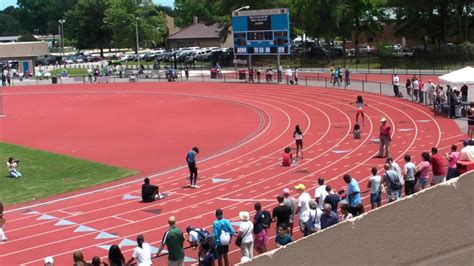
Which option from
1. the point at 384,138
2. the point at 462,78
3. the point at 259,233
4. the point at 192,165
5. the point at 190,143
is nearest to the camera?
the point at 259,233

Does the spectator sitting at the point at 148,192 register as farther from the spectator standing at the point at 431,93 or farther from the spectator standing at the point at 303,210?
the spectator standing at the point at 431,93

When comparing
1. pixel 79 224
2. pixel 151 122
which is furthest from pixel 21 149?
pixel 79 224

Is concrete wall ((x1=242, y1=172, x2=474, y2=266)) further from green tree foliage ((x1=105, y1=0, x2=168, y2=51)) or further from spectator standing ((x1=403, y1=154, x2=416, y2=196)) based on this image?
green tree foliage ((x1=105, y1=0, x2=168, y2=51))

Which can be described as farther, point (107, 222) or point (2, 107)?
point (2, 107)

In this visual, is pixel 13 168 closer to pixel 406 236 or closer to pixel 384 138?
pixel 384 138

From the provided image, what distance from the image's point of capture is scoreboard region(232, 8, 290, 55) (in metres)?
51.7

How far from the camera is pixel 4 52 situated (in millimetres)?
77062

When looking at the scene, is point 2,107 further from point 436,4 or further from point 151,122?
point 436,4

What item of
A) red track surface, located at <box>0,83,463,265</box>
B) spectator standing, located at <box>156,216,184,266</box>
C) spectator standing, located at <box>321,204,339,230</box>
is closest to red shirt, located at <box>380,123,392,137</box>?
red track surface, located at <box>0,83,463,265</box>

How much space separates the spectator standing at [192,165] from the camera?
773 inches

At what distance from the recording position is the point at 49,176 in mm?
23219

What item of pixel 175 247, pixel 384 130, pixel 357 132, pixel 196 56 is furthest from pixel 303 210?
pixel 196 56

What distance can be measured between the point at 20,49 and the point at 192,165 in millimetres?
63734

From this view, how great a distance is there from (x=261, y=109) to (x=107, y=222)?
23.7 metres
